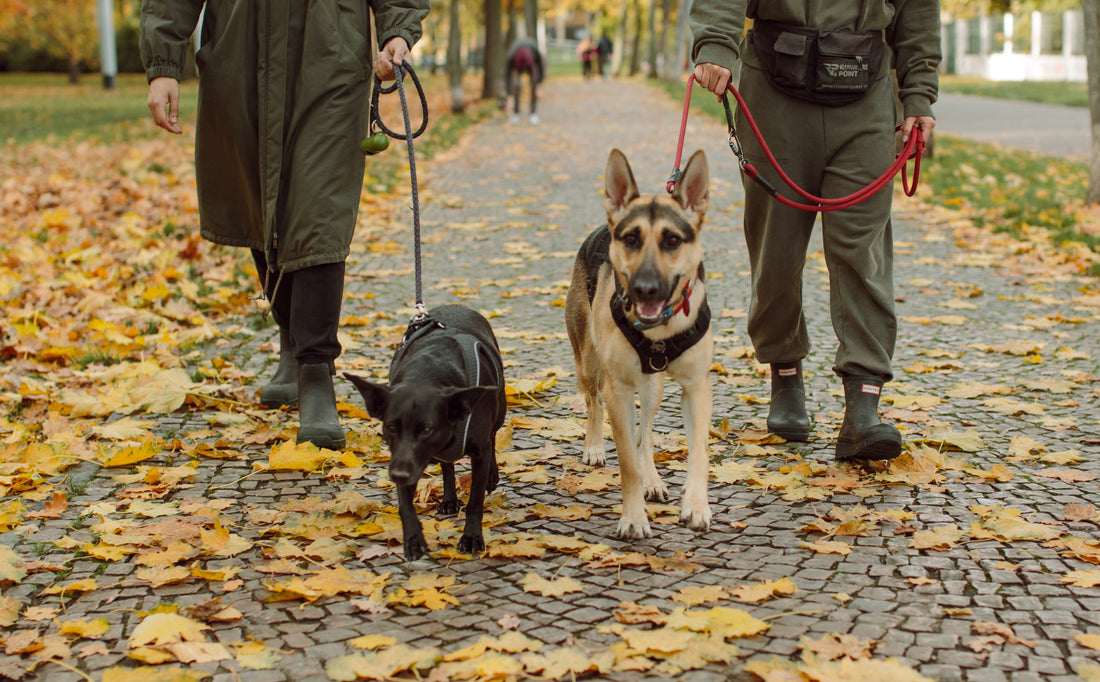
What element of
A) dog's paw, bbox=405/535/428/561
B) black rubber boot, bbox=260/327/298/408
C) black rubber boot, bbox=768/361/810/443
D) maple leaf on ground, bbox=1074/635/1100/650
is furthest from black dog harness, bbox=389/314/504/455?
maple leaf on ground, bbox=1074/635/1100/650

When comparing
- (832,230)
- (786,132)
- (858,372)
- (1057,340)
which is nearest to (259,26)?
(786,132)

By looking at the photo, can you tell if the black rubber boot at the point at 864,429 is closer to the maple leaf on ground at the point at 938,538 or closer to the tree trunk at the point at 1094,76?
the maple leaf on ground at the point at 938,538

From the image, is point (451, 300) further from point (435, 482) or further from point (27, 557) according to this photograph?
point (27, 557)

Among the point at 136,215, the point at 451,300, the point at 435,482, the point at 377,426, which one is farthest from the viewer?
the point at 136,215

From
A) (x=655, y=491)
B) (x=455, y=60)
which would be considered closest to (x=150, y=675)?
(x=655, y=491)

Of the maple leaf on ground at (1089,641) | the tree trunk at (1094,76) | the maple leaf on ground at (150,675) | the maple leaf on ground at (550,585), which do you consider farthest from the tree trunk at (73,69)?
the maple leaf on ground at (1089,641)

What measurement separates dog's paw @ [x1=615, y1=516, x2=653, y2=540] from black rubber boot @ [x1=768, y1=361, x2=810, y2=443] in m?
1.30

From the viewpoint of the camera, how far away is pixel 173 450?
480 cm

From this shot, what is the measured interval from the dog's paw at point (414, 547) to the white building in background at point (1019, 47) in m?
42.3

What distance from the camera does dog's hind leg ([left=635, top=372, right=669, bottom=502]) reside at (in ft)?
13.8

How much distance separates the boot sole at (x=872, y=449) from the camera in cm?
433

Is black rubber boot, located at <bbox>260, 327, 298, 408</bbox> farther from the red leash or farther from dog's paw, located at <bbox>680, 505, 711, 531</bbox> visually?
dog's paw, located at <bbox>680, 505, 711, 531</bbox>

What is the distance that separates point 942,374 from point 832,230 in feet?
5.61

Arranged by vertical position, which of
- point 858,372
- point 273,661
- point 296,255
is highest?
point 296,255
